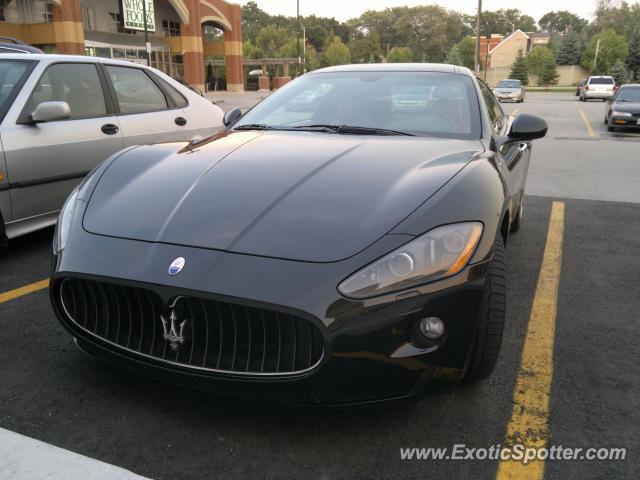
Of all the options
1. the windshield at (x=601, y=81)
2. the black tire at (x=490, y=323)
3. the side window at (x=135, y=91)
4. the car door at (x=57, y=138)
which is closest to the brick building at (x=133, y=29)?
the side window at (x=135, y=91)

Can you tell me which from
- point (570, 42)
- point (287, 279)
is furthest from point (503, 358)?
point (570, 42)

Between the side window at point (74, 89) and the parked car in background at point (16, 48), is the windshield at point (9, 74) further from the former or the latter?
the parked car in background at point (16, 48)

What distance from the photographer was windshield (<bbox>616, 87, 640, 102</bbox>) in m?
16.0

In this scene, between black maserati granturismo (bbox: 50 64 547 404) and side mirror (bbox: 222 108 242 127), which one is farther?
side mirror (bbox: 222 108 242 127)

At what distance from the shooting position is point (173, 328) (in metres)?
2.05

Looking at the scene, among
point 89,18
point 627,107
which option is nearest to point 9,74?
point 627,107

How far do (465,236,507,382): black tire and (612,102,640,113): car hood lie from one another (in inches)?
586

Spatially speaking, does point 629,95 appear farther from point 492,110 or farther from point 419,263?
point 419,263

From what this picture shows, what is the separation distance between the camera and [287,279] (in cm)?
197

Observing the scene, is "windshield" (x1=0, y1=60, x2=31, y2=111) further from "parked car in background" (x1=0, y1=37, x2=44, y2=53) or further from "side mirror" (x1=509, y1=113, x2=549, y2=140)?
"side mirror" (x1=509, y1=113, x2=549, y2=140)

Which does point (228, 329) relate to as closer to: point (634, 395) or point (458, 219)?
point (458, 219)

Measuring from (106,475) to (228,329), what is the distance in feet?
2.00

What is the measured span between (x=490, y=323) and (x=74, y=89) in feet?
13.2

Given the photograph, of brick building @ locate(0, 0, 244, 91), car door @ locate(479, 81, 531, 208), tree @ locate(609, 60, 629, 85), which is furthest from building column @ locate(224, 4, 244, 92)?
car door @ locate(479, 81, 531, 208)
